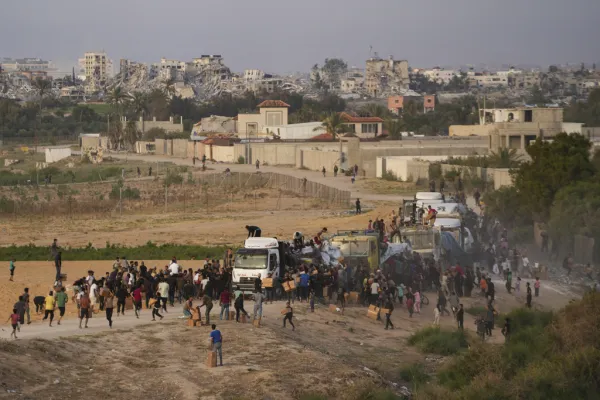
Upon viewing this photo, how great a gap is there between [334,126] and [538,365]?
73.8m

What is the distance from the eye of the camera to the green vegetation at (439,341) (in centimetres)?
2703

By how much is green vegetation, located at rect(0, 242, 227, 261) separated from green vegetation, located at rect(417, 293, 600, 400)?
16068mm

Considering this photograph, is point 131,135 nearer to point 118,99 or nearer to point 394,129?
point 118,99

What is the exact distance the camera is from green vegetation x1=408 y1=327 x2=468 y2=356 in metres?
27.0

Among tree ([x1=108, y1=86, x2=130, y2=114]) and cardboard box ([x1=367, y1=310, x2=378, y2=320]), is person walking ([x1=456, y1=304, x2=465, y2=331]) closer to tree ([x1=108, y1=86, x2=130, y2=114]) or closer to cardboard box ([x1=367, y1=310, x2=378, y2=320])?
cardboard box ([x1=367, y1=310, x2=378, y2=320])

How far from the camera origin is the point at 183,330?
85.0ft

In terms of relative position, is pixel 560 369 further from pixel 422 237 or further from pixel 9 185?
pixel 9 185

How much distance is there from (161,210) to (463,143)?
1087 inches

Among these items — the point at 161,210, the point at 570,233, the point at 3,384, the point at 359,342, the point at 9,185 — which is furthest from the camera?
the point at 9,185

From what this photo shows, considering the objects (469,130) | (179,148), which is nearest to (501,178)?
(469,130)

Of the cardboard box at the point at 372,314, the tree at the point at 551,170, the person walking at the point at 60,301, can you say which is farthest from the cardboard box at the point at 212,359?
the tree at the point at 551,170

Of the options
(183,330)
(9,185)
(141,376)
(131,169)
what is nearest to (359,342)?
(183,330)

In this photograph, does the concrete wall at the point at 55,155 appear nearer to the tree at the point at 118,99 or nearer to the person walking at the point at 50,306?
the tree at the point at 118,99

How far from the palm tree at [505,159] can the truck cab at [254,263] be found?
35.0 metres
